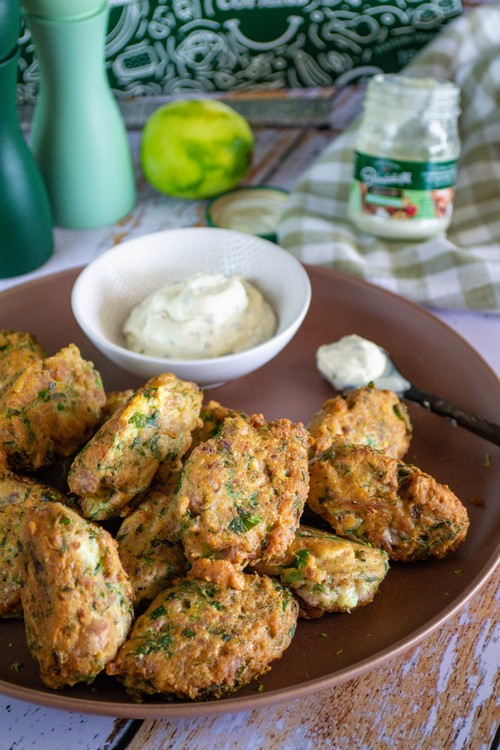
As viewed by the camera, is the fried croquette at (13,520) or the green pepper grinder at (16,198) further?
the green pepper grinder at (16,198)

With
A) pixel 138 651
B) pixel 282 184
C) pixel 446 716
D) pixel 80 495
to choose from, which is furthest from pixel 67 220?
pixel 446 716

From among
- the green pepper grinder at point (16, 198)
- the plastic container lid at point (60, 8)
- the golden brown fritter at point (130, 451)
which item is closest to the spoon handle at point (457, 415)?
the golden brown fritter at point (130, 451)

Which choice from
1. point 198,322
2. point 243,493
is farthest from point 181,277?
point 243,493

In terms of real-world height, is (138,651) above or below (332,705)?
above

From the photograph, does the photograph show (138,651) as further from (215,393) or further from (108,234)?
(108,234)

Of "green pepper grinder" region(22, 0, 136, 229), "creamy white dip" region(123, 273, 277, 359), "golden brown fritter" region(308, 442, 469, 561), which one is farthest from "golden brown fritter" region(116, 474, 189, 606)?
"green pepper grinder" region(22, 0, 136, 229)

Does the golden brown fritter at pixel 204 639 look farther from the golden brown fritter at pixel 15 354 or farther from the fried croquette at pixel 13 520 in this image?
the golden brown fritter at pixel 15 354
